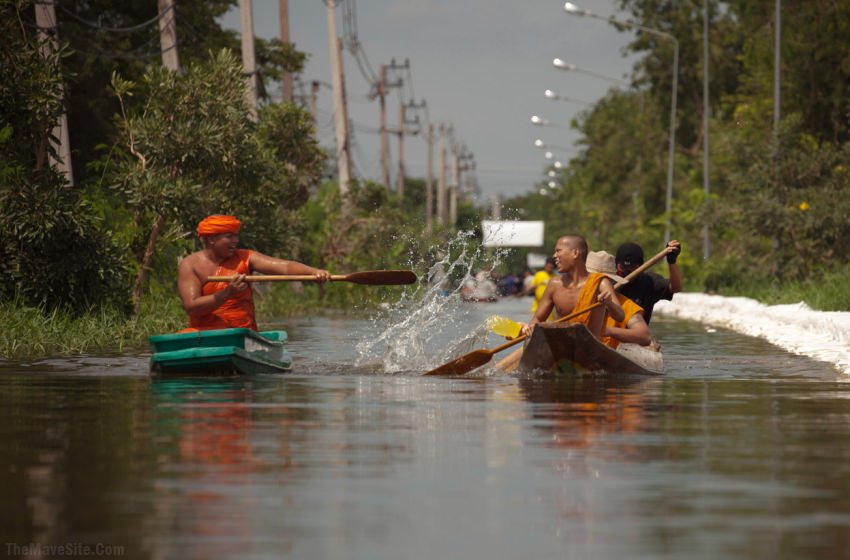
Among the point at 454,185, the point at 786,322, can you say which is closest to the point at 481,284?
the point at 786,322

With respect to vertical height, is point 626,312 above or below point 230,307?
below

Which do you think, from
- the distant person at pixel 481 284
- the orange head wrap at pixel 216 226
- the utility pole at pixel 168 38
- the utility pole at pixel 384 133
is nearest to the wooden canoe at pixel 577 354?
the distant person at pixel 481 284

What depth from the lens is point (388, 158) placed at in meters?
89.6

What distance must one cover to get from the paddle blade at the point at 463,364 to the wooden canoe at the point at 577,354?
0.71 m

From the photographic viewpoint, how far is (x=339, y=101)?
57312mm

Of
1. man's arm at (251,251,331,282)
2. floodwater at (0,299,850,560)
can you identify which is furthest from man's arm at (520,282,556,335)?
man's arm at (251,251,331,282)

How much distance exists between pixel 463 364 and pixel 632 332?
6.81 feet

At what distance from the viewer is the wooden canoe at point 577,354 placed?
18016 millimetres

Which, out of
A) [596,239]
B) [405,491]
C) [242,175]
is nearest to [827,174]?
[242,175]

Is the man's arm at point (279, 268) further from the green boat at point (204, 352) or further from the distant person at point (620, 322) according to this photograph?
the distant person at point (620, 322)

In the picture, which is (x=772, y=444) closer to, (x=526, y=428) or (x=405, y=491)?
(x=526, y=428)

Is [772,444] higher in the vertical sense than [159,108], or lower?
lower

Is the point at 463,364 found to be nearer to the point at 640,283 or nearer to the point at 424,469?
the point at 640,283

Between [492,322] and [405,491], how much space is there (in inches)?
448
